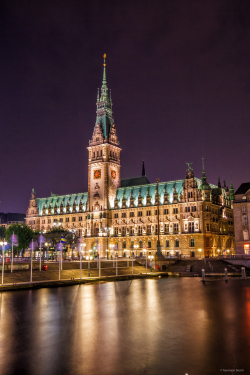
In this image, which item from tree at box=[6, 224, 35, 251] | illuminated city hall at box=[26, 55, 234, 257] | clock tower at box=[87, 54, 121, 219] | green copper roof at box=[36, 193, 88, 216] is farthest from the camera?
green copper roof at box=[36, 193, 88, 216]

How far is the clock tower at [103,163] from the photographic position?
145 m

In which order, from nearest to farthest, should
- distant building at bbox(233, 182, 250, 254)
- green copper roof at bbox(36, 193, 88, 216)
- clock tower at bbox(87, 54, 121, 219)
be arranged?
distant building at bbox(233, 182, 250, 254), clock tower at bbox(87, 54, 121, 219), green copper roof at bbox(36, 193, 88, 216)

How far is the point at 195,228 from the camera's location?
122 m

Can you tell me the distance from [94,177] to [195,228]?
4895 cm

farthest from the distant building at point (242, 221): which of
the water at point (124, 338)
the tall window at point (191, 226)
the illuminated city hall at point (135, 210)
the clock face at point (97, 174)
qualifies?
the water at point (124, 338)

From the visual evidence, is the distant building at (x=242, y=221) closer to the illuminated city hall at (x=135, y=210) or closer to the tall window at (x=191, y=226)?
the illuminated city hall at (x=135, y=210)


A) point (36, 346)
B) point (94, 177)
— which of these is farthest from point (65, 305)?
point (94, 177)

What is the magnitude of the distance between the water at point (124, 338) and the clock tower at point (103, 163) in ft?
368

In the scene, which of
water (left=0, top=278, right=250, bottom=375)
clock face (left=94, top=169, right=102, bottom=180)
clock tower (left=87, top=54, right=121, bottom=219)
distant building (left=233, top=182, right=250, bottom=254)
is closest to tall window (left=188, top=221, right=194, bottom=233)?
distant building (left=233, top=182, right=250, bottom=254)

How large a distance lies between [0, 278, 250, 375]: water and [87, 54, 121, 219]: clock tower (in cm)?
11218

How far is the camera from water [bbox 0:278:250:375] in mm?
15234

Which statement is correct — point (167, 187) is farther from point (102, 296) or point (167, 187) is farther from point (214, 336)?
point (214, 336)

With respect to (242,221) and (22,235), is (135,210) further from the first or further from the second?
(242,221)

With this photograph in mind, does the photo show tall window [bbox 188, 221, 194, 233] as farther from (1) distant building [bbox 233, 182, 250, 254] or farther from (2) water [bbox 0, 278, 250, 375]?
(2) water [bbox 0, 278, 250, 375]
